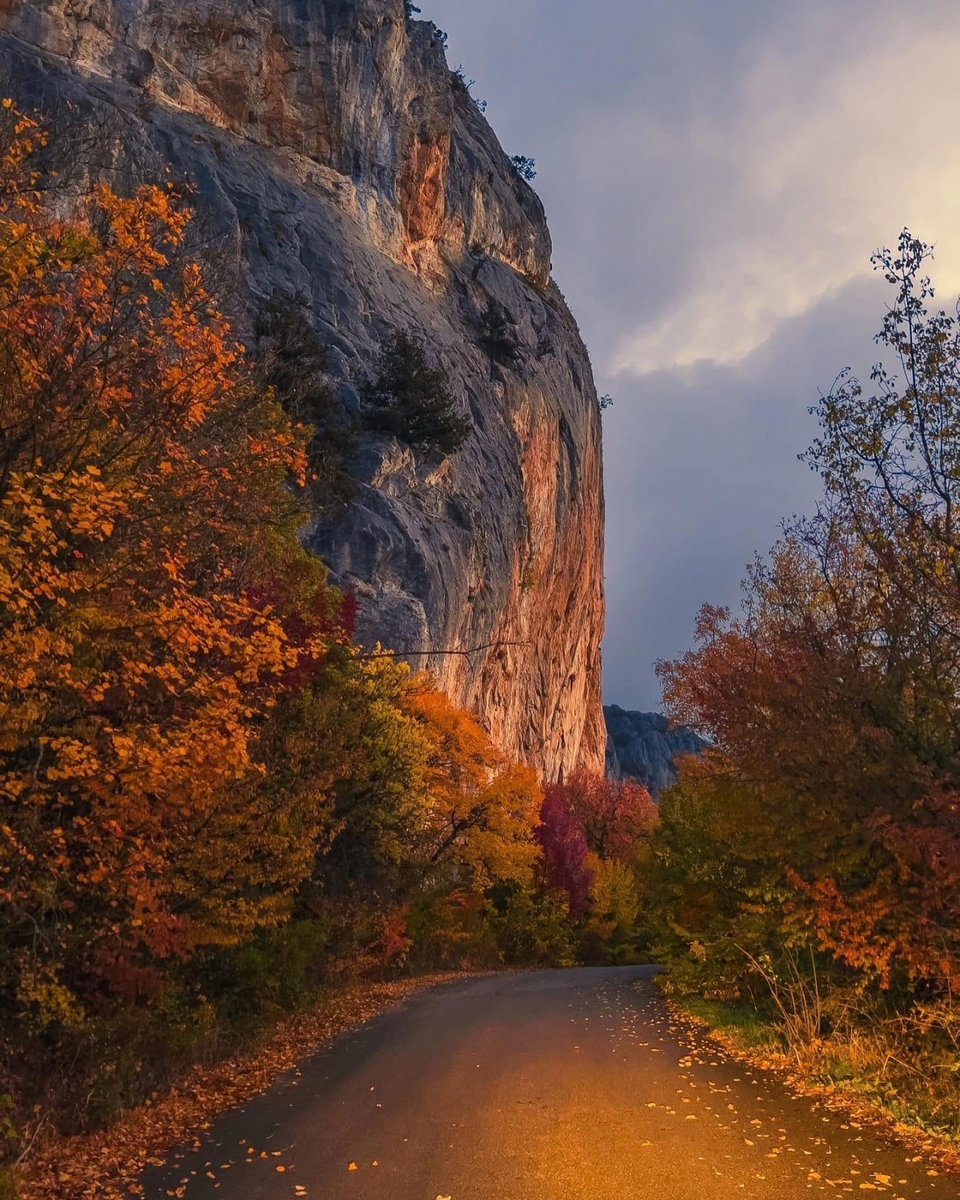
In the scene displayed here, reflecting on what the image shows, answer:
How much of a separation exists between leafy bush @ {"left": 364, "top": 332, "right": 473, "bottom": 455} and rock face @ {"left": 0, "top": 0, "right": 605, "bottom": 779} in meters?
0.82

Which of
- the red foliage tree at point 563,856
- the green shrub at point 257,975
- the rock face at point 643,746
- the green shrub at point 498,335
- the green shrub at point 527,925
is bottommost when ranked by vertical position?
the green shrub at point 527,925

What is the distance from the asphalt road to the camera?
6945 millimetres

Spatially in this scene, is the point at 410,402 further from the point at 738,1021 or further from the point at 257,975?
the point at 738,1021

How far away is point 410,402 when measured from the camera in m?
37.2

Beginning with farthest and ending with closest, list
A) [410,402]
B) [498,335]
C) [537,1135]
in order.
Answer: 1. [498,335]
2. [410,402]
3. [537,1135]

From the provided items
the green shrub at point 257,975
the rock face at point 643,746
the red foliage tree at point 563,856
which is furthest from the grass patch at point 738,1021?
the rock face at point 643,746

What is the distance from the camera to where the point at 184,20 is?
43.2 meters

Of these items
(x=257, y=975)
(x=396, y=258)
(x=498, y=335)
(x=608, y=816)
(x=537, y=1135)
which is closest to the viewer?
(x=537, y=1135)

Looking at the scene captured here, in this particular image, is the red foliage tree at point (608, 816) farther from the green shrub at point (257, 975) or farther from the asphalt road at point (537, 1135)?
the asphalt road at point (537, 1135)

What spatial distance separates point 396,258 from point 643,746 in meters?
103

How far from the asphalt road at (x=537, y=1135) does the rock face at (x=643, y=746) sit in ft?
386

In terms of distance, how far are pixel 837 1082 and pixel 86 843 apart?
333 inches

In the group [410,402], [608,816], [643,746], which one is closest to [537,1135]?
[410,402]

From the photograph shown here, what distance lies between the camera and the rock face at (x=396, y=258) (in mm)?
35844
